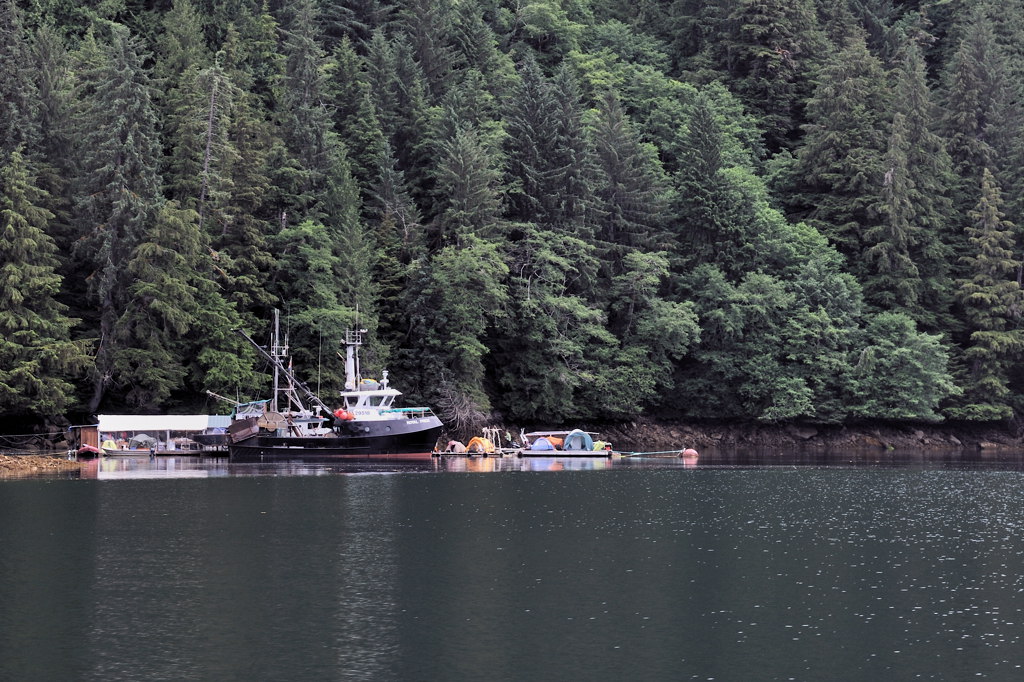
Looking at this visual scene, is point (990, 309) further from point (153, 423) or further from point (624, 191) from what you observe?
point (153, 423)

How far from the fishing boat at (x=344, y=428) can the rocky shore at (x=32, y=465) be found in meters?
9.08

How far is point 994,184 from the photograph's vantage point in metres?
89.4

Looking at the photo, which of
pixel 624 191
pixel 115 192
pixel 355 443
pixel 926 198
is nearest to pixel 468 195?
pixel 624 191

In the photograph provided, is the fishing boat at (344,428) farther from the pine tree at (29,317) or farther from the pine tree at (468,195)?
the pine tree at (468,195)

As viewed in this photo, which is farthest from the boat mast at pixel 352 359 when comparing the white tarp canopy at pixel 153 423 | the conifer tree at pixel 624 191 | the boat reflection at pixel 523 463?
the conifer tree at pixel 624 191

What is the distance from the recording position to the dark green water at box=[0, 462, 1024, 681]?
2116 centimetres

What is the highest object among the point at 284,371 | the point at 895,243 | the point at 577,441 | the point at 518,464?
the point at 895,243

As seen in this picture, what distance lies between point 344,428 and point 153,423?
952 centimetres

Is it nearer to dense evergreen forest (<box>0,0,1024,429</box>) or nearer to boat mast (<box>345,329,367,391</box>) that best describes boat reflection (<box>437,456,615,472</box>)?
dense evergreen forest (<box>0,0,1024,429</box>)

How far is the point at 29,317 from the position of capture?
218 ft

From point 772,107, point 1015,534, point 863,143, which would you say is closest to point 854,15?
point 772,107

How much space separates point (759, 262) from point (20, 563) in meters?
62.9

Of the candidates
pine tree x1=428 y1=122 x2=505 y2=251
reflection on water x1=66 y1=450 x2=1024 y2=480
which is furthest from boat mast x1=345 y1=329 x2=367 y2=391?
pine tree x1=428 y1=122 x2=505 y2=251

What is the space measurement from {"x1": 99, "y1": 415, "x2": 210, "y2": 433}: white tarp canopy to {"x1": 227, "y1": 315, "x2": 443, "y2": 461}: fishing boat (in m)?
2.19
